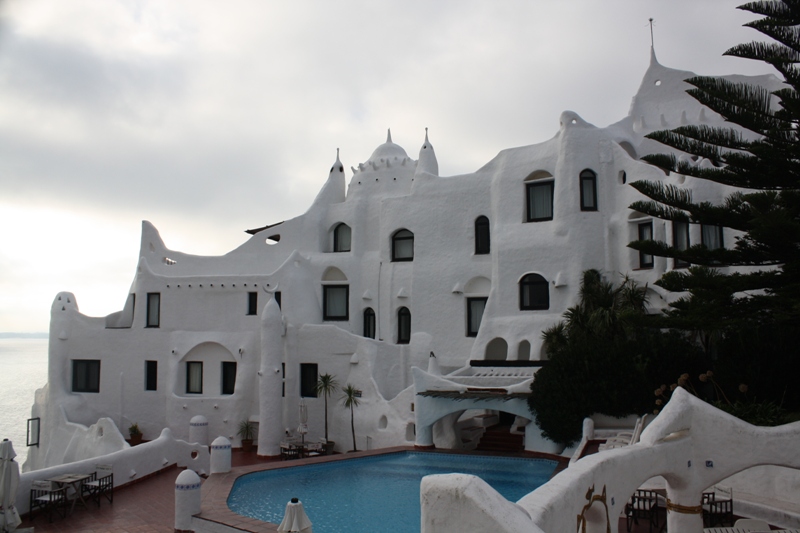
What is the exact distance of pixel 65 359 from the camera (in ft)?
89.3

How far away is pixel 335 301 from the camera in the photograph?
28.1 m

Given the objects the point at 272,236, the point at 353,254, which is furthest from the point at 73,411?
the point at 353,254

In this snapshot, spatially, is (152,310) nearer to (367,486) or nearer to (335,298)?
(335,298)

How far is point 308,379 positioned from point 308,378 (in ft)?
0.12

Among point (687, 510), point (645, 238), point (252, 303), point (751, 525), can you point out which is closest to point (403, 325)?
point (252, 303)

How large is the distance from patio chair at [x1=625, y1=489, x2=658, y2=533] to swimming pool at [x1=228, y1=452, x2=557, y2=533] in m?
2.78

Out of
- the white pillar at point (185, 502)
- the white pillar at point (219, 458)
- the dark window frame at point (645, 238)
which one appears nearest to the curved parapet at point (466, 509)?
the white pillar at point (185, 502)

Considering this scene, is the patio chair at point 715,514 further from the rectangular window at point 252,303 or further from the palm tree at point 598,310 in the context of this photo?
the rectangular window at point 252,303

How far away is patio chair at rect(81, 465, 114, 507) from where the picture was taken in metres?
13.8

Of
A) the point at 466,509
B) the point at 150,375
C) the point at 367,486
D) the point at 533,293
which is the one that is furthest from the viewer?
the point at 150,375

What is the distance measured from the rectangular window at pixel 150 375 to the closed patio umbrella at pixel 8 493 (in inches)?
585

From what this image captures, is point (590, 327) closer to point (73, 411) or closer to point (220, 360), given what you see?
point (220, 360)

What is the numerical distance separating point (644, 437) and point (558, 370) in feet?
29.6

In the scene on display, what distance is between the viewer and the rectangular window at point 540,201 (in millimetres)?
23969
